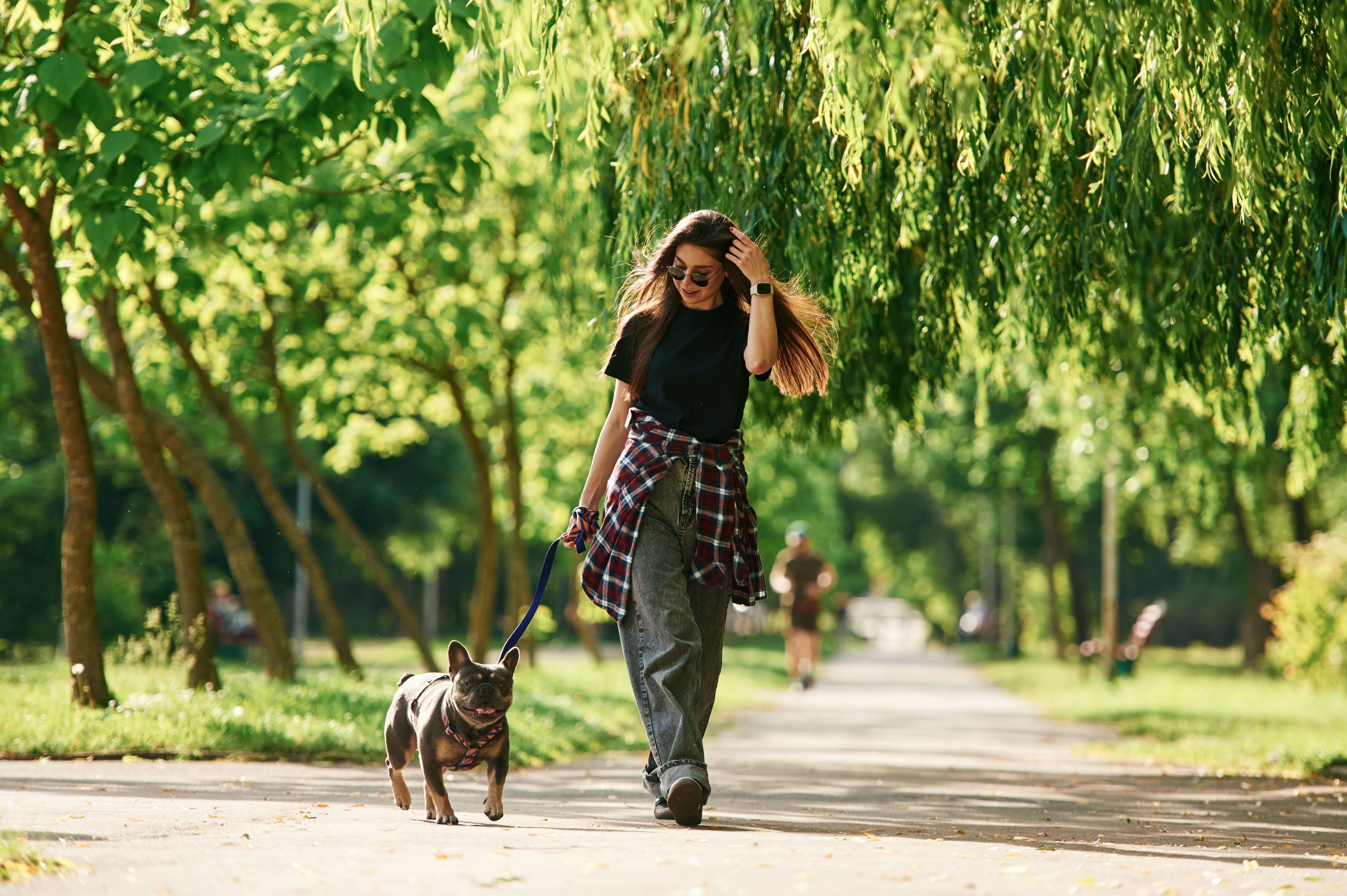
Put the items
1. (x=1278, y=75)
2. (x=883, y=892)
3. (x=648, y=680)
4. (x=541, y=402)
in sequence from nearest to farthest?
(x=883, y=892), (x=648, y=680), (x=1278, y=75), (x=541, y=402)

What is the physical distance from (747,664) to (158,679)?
18.9m

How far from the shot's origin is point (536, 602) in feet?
15.3

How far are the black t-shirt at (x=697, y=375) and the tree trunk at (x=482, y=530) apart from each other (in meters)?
8.90

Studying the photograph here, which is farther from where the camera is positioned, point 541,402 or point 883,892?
point 541,402

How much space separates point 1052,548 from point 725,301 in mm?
28761

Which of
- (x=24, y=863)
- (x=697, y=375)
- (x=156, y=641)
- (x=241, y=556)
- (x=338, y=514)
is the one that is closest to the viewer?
(x=24, y=863)

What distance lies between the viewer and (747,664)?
2730 centimetres

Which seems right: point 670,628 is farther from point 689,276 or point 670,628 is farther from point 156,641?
point 156,641

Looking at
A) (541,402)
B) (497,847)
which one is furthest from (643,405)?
(541,402)

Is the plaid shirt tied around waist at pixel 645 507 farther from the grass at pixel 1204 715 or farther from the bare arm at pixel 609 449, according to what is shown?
the grass at pixel 1204 715

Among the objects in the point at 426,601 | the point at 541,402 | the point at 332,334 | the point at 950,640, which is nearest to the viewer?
the point at 332,334

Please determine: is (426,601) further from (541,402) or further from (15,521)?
(541,402)

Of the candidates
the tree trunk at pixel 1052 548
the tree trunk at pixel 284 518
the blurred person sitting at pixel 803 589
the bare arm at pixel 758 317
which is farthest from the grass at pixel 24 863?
the tree trunk at pixel 1052 548

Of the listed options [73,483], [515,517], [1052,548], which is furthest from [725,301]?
[1052,548]
